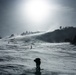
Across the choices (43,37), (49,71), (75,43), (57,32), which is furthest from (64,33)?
(49,71)

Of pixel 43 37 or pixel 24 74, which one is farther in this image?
pixel 43 37

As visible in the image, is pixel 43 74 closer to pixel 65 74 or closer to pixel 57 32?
Result: pixel 65 74

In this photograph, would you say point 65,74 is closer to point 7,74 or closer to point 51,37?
point 7,74

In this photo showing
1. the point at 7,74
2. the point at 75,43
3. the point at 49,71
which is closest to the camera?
the point at 7,74

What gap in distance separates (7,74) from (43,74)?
11.7 ft

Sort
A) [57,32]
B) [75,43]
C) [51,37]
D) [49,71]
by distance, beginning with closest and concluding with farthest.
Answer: [49,71] < [75,43] < [51,37] < [57,32]

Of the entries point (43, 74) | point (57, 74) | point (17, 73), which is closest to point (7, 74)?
point (17, 73)

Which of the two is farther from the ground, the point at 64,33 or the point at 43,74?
the point at 64,33

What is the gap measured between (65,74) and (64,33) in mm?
63465

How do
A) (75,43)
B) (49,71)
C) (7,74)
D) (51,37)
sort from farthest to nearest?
(51,37) < (75,43) < (49,71) < (7,74)

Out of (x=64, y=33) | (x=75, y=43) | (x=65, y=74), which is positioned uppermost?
(x=64, y=33)

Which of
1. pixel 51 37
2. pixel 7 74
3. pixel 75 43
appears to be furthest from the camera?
pixel 51 37

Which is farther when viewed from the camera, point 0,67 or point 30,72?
point 0,67

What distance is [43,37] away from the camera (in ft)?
244
